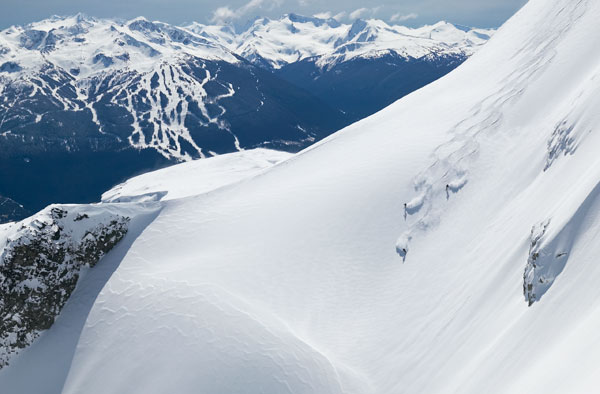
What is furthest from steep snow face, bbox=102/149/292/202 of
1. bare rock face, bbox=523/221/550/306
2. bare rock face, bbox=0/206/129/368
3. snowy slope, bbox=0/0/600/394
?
bare rock face, bbox=523/221/550/306

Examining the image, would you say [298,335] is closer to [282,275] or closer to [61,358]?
[282,275]

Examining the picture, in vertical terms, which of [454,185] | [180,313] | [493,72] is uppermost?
[493,72]

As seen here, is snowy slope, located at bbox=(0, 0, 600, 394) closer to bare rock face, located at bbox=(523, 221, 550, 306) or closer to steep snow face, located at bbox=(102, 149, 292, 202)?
bare rock face, located at bbox=(523, 221, 550, 306)

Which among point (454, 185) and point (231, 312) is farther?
point (454, 185)

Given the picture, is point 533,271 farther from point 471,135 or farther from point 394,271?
point 471,135

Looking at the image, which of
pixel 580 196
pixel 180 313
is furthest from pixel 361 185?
pixel 580 196

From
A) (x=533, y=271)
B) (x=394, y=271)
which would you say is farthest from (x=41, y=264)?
(x=533, y=271)

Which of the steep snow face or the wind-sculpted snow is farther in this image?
the steep snow face

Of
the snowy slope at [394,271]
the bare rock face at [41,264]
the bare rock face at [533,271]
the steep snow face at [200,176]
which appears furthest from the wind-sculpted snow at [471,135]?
the steep snow face at [200,176]
